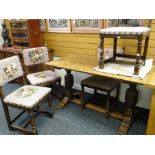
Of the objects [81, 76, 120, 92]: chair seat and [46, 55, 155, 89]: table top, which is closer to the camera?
[46, 55, 155, 89]: table top

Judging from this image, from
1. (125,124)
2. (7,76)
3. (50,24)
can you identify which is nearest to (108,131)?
(125,124)

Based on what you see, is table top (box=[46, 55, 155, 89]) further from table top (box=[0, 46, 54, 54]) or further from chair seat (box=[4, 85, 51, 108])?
table top (box=[0, 46, 54, 54])

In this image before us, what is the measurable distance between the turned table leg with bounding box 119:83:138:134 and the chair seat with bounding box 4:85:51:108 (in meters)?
1.00

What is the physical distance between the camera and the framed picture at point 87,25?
2404 mm

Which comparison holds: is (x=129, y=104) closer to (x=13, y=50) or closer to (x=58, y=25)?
(x=58, y=25)

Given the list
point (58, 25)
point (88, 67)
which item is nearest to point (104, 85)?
point (88, 67)

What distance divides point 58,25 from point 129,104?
1754mm

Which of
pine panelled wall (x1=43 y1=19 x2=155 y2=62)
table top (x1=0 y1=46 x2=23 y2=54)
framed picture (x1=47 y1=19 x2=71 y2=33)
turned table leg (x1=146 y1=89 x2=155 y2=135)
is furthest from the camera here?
table top (x1=0 y1=46 x2=23 y2=54)

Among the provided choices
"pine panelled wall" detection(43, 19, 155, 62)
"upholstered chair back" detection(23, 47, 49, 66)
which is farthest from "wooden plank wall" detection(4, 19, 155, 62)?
"upholstered chair back" detection(23, 47, 49, 66)

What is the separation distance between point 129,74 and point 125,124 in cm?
72

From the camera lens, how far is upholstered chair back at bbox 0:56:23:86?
6.34ft

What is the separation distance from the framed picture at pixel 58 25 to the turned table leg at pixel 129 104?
4.71ft

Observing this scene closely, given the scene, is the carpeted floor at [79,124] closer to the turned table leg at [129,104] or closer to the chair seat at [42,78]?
the turned table leg at [129,104]

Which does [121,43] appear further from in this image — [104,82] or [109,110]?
[109,110]
